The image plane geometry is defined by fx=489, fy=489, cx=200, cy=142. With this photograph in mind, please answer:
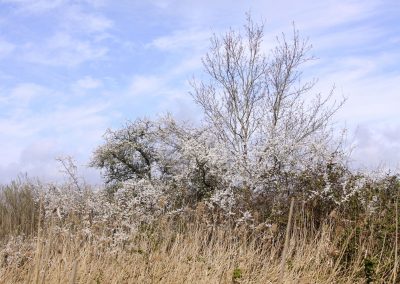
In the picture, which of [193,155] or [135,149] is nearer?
[193,155]

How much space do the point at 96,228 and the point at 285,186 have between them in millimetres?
3277

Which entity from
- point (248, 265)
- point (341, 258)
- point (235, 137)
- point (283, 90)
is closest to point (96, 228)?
point (248, 265)

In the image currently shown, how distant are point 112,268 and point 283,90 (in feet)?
33.9

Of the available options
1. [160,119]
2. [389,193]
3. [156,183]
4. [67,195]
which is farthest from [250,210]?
[160,119]

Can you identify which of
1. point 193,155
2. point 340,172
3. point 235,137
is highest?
point 235,137

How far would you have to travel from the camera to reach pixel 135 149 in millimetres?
11836

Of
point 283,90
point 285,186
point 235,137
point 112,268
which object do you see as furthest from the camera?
point 283,90

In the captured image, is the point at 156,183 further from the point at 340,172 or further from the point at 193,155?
the point at 340,172

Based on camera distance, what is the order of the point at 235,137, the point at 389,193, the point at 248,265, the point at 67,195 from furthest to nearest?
1. the point at 235,137
2. the point at 67,195
3. the point at 389,193
4. the point at 248,265

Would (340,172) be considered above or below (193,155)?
below

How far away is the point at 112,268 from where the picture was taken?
18.1 feet

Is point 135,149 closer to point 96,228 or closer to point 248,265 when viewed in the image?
point 96,228

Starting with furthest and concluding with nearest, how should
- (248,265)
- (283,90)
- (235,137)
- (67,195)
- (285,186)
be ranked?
(283,90) < (235,137) < (67,195) < (285,186) < (248,265)

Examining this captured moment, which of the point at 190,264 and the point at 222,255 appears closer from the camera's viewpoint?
the point at 190,264
